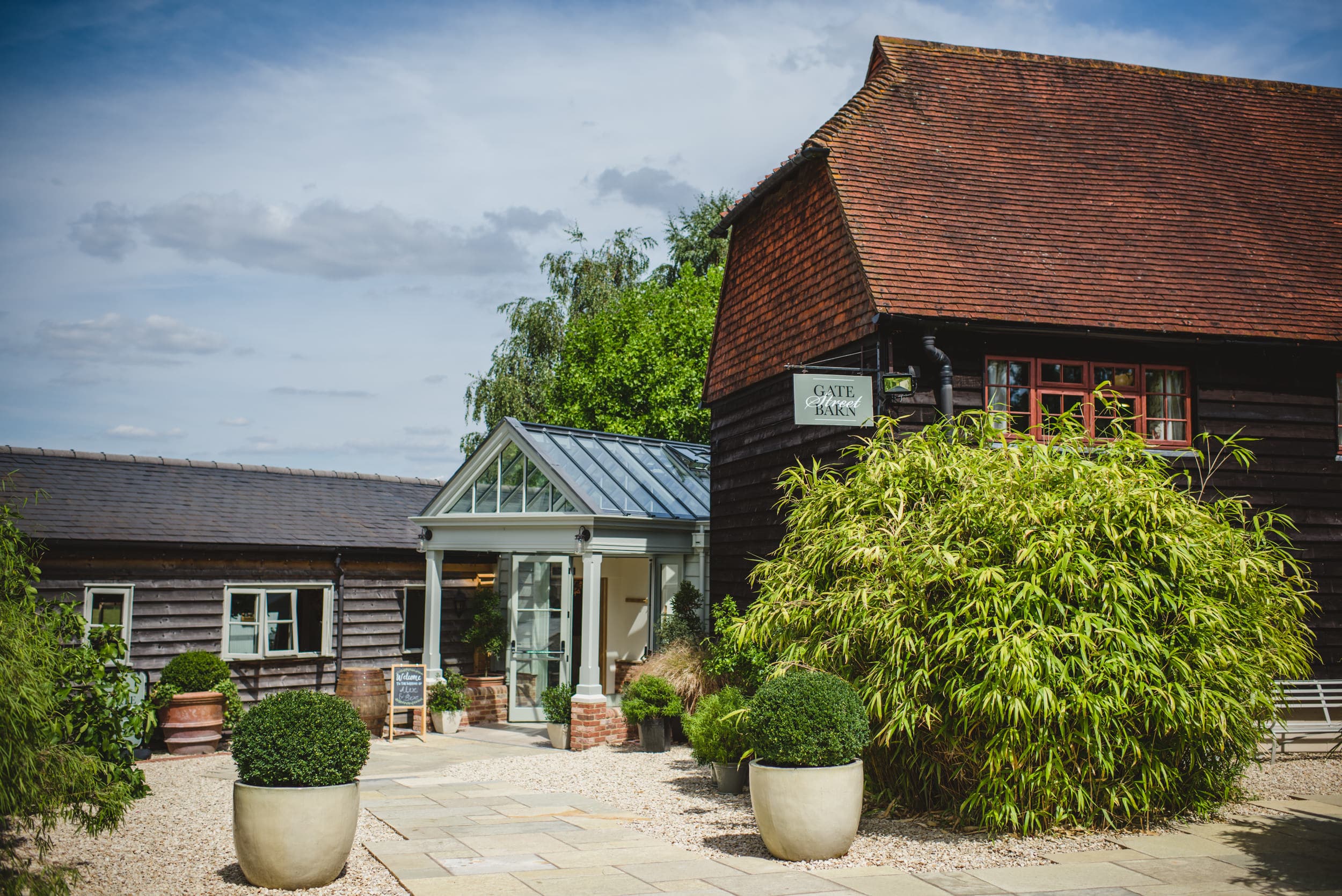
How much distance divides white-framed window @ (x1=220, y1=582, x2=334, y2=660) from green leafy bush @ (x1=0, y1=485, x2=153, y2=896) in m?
8.29

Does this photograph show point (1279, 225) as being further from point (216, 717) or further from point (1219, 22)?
point (216, 717)

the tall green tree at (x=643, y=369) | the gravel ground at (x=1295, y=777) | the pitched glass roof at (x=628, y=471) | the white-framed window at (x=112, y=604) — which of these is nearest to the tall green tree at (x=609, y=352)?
the tall green tree at (x=643, y=369)

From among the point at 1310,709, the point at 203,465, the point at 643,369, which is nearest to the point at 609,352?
the point at 643,369

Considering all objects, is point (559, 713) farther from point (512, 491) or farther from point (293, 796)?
point (293, 796)

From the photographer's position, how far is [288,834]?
6.50 m

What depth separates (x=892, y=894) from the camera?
630 cm

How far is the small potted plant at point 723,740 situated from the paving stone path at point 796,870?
1174 millimetres

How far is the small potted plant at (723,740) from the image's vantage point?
31.4 feet

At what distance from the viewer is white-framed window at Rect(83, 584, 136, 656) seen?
14.3 m

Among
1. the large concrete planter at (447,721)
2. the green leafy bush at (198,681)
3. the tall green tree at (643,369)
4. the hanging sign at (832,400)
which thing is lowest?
the large concrete planter at (447,721)

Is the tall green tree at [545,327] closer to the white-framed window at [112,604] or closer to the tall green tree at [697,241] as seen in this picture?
the tall green tree at [697,241]

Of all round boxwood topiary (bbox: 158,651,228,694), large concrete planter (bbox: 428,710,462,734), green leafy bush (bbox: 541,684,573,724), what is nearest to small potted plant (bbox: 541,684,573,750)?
green leafy bush (bbox: 541,684,573,724)

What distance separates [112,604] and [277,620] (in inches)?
91.7

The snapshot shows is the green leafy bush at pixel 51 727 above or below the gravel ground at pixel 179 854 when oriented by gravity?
above
